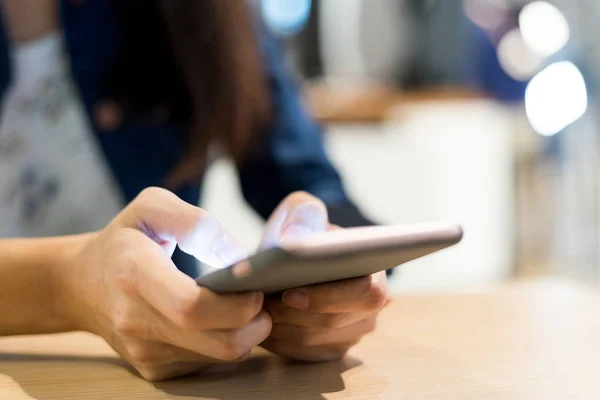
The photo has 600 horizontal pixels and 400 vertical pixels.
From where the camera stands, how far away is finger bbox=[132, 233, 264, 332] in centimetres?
33

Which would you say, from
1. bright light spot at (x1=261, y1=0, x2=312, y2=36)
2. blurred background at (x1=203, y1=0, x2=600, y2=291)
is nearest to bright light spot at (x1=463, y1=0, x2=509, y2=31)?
blurred background at (x1=203, y1=0, x2=600, y2=291)

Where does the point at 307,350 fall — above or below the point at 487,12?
below

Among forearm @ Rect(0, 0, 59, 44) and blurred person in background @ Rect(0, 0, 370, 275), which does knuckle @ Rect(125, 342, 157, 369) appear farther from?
forearm @ Rect(0, 0, 59, 44)

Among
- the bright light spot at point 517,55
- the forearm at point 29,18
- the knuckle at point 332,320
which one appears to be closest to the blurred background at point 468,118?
the bright light spot at point 517,55

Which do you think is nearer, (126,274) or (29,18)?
(126,274)

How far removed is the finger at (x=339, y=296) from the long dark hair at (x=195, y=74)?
55cm

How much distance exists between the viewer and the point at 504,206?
2162mm

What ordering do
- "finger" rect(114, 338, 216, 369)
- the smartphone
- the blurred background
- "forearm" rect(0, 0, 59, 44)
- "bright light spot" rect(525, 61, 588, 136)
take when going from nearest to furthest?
1. the smartphone
2. "finger" rect(114, 338, 216, 369)
3. "forearm" rect(0, 0, 59, 44)
4. the blurred background
5. "bright light spot" rect(525, 61, 588, 136)

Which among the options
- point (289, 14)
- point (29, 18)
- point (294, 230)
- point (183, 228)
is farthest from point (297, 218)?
point (289, 14)

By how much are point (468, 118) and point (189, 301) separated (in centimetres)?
185

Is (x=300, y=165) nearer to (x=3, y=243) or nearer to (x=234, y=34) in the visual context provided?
(x=234, y=34)

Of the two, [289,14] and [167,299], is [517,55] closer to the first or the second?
[289,14]

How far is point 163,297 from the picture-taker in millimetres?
335

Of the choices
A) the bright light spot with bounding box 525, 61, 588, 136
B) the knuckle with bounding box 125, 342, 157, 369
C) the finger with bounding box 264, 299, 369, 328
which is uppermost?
the bright light spot with bounding box 525, 61, 588, 136
